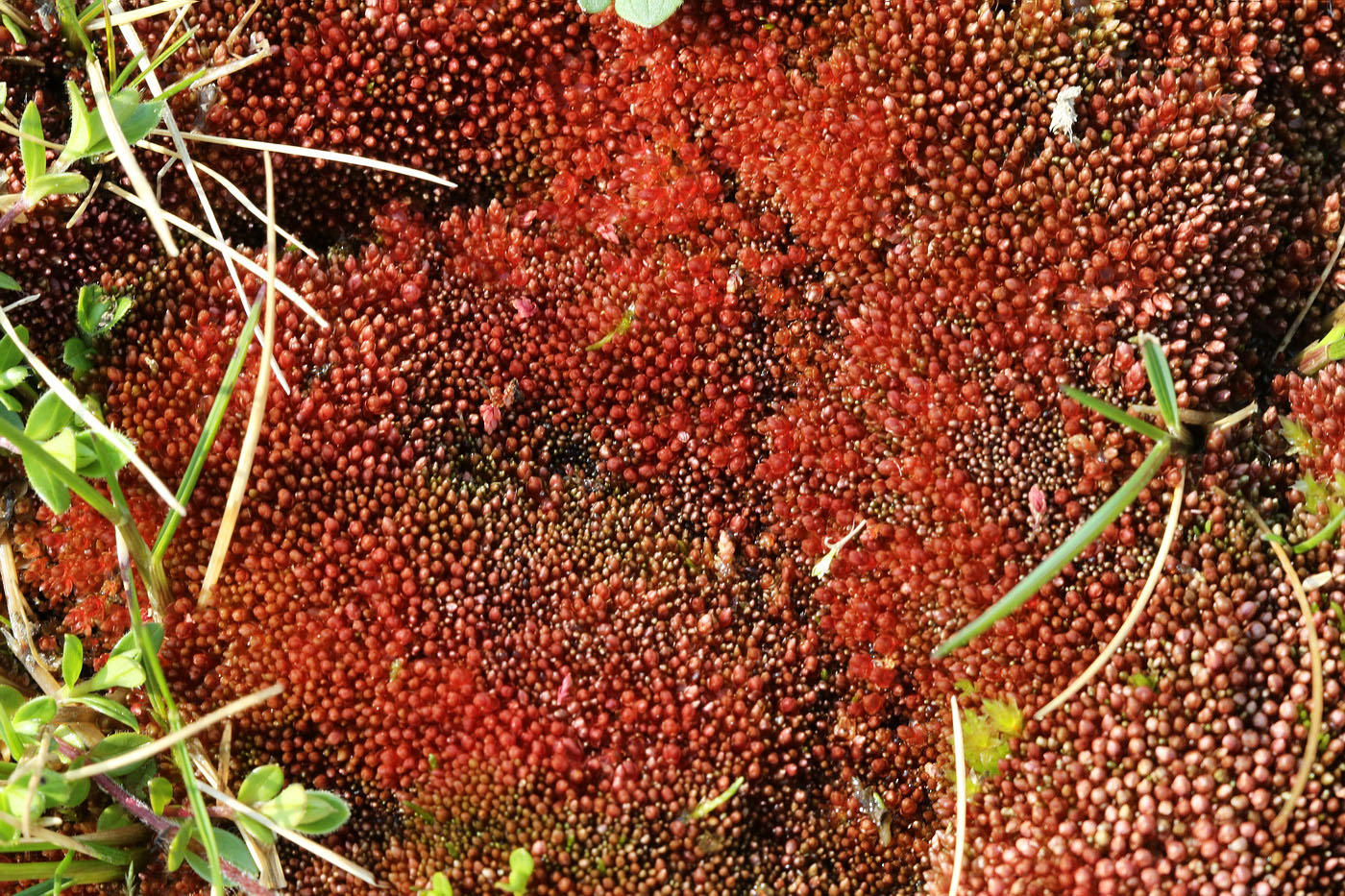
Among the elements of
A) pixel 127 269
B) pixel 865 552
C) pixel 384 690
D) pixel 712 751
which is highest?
pixel 127 269

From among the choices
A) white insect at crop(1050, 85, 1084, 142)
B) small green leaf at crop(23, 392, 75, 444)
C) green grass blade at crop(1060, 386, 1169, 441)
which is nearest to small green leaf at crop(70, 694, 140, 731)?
small green leaf at crop(23, 392, 75, 444)

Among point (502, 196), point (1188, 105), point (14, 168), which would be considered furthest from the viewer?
point (502, 196)

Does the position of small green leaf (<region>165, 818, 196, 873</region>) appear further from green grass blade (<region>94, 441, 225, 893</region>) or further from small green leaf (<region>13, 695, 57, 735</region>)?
small green leaf (<region>13, 695, 57, 735</region>)

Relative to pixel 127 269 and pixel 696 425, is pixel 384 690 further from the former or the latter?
pixel 127 269

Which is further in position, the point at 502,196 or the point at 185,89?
the point at 502,196

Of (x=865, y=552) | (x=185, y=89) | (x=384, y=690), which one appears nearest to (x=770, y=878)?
(x=865, y=552)

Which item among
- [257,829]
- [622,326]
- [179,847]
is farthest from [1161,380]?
[179,847]

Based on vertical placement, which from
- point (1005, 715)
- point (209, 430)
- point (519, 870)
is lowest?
point (1005, 715)

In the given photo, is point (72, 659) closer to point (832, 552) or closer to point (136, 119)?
point (136, 119)
